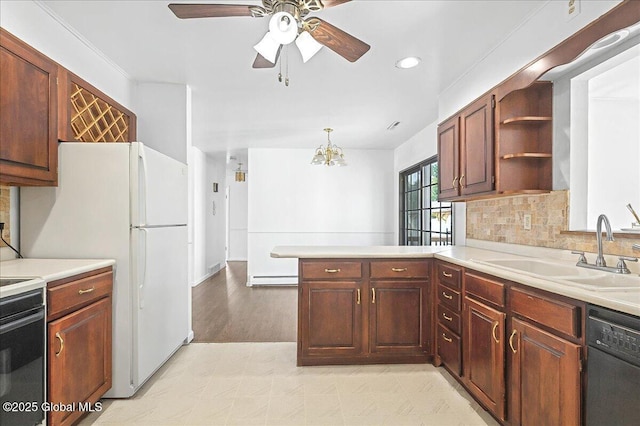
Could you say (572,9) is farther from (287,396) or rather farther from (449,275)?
(287,396)

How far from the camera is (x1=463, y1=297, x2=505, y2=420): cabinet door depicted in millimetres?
2002

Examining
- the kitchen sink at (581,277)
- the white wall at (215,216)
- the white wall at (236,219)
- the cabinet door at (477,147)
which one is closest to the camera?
the kitchen sink at (581,277)

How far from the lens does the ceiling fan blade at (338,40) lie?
1.74 meters

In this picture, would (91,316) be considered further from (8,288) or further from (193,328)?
(193,328)

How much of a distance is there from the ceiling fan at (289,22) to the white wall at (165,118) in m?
1.96

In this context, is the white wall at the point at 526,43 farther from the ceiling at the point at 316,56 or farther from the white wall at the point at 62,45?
the white wall at the point at 62,45

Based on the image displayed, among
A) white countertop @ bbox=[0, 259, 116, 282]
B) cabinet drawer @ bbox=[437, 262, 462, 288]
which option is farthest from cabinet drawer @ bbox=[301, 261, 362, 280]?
white countertop @ bbox=[0, 259, 116, 282]

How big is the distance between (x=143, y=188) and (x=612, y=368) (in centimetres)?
258

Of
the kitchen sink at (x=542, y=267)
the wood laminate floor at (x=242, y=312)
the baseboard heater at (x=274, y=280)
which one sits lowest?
the wood laminate floor at (x=242, y=312)

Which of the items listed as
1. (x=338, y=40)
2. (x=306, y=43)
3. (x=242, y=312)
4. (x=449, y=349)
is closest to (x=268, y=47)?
(x=306, y=43)

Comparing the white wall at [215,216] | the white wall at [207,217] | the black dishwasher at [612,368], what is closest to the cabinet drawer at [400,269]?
the black dishwasher at [612,368]

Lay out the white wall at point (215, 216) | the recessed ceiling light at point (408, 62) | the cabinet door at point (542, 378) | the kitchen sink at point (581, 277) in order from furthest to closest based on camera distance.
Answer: the white wall at point (215, 216)
the recessed ceiling light at point (408, 62)
the kitchen sink at point (581, 277)
the cabinet door at point (542, 378)

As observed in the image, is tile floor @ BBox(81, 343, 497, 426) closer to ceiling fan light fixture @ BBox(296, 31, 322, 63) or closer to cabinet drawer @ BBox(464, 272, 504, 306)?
cabinet drawer @ BBox(464, 272, 504, 306)

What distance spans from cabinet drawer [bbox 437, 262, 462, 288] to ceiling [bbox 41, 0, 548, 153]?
1.60 m
